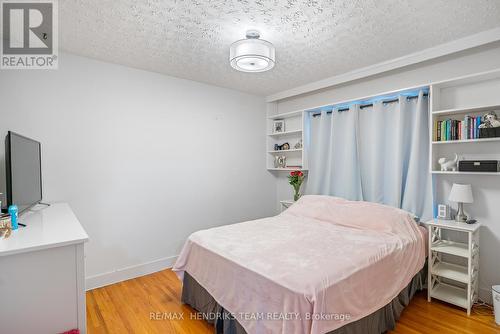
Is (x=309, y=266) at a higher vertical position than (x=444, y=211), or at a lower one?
lower

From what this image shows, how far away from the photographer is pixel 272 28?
217cm

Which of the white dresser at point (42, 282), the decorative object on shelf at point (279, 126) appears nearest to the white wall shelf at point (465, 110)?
the decorative object on shelf at point (279, 126)

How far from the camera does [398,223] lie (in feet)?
8.36

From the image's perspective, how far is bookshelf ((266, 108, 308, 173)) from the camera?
385 cm

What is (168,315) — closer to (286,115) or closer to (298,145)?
(298,145)

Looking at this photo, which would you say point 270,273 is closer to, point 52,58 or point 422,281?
point 422,281

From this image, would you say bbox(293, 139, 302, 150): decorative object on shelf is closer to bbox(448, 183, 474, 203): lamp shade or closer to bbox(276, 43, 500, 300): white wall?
bbox(276, 43, 500, 300): white wall

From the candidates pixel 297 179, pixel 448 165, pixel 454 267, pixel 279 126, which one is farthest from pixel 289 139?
pixel 454 267

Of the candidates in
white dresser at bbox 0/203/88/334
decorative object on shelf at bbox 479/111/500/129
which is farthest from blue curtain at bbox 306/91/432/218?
white dresser at bbox 0/203/88/334

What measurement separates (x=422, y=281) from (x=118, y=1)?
12.0ft

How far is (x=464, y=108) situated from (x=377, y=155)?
3.11 feet

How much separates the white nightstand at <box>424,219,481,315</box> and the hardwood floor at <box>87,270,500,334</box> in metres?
0.10

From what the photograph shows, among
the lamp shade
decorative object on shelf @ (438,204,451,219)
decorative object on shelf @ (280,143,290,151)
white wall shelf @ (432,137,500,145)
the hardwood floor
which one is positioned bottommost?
the hardwood floor

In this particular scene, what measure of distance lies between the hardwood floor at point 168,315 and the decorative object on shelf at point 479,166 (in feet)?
4.09
